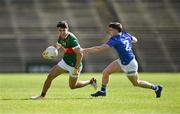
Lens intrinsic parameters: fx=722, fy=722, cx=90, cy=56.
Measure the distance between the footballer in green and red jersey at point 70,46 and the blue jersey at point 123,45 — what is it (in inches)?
34.9

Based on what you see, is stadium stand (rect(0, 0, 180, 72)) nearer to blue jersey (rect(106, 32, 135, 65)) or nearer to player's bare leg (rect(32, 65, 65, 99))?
player's bare leg (rect(32, 65, 65, 99))

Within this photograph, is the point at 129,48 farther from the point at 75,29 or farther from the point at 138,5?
the point at 138,5

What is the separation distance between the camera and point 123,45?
1698 centimetres

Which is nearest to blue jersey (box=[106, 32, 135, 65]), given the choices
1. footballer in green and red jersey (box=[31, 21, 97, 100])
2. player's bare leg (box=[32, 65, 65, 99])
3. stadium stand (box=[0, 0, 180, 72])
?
footballer in green and red jersey (box=[31, 21, 97, 100])

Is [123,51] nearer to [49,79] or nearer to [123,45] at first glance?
[123,45]

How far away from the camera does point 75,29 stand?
46.0 metres

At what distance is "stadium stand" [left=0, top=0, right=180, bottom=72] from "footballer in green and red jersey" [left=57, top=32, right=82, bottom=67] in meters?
24.5

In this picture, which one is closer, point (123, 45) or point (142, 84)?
point (123, 45)

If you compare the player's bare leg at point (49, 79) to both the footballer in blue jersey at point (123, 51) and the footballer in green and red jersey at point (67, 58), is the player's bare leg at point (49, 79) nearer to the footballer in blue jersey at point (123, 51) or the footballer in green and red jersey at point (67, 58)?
the footballer in green and red jersey at point (67, 58)

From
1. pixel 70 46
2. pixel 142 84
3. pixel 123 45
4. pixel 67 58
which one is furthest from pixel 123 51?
pixel 67 58

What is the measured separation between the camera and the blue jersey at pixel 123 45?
1684 centimetres

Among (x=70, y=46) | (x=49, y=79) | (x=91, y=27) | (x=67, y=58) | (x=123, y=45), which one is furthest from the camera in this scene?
(x=91, y=27)

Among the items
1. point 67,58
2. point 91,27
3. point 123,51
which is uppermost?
point 123,51

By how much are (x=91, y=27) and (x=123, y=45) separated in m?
29.3
